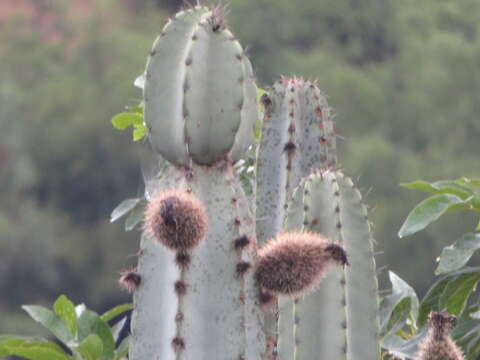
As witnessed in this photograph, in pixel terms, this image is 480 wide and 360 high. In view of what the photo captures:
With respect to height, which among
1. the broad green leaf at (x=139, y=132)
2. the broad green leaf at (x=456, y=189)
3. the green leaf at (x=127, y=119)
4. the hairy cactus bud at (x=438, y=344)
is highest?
the green leaf at (x=127, y=119)

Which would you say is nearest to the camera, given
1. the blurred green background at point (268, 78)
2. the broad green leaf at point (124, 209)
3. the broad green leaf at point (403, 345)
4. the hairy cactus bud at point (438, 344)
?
A: the hairy cactus bud at point (438, 344)

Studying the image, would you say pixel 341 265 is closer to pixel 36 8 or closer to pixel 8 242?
pixel 8 242

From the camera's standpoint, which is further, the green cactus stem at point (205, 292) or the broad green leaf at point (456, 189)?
the broad green leaf at point (456, 189)

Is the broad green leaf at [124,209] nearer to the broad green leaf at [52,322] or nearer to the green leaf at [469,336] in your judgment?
the broad green leaf at [52,322]

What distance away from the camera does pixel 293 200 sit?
279cm

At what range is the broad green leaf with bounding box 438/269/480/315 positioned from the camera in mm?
3191

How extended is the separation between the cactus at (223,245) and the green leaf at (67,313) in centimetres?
87

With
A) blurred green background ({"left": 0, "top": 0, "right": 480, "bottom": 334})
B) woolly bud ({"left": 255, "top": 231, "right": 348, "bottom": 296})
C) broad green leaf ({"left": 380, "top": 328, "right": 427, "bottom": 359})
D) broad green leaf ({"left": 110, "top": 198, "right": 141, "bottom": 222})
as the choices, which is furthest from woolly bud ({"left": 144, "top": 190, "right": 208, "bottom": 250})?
blurred green background ({"left": 0, "top": 0, "right": 480, "bottom": 334})

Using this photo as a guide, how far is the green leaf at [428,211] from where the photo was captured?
10.4 ft

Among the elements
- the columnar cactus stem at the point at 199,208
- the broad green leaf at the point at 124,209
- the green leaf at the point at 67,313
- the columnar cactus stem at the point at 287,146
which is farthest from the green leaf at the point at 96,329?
the columnar cactus stem at the point at 199,208

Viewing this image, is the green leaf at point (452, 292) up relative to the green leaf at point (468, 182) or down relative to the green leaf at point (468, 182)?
down

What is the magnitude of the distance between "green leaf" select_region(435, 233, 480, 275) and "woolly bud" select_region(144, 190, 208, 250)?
2.59ft

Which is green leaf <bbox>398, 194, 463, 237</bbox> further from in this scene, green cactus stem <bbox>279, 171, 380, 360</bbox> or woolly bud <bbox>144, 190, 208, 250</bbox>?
woolly bud <bbox>144, 190, 208, 250</bbox>

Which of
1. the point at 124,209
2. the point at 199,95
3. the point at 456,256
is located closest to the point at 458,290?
the point at 456,256
